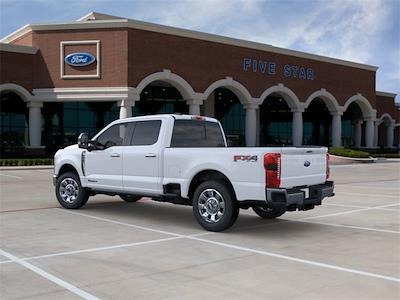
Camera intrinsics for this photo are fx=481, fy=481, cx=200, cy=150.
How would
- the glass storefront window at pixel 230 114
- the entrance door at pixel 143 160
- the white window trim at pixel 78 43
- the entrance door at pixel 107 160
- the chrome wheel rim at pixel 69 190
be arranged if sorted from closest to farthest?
the entrance door at pixel 143 160, the entrance door at pixel 107 160, the chrome wheel rim at pixel 69 190, the white window trim at pixel 78 43, the glass storefront window at pixel 230 114

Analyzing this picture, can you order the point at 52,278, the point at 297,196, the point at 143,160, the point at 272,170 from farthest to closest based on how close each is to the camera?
the point at 143,160 < the point at 297,196 < the point at 272,170 < the point at 52,278

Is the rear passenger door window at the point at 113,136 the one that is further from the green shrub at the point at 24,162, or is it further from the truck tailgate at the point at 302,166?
the green shrub at the point at 24,162

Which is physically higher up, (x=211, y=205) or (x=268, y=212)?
(x=211, y=205)

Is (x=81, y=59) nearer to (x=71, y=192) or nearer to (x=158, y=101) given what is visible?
(x=158, y=101)

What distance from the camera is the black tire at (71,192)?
11078 mm

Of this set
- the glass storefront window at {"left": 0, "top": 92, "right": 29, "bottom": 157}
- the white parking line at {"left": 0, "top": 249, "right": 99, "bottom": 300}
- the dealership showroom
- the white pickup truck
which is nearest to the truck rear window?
the white pickup truck

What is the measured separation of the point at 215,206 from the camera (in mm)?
8398

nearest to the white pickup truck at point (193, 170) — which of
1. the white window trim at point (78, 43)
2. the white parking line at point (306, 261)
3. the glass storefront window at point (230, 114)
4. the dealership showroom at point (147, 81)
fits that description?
the white parking line at point (306, 261)

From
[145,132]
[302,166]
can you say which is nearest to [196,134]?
[145,132]

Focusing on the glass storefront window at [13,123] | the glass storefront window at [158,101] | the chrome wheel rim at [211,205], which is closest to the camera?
the chrome wheel rim at [211,205]

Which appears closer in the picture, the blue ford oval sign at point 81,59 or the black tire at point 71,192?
the black tire at point 71,192

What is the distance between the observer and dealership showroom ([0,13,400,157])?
34469 mm

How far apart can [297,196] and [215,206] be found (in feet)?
4.73

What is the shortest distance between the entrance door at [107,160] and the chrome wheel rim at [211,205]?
223 cm
